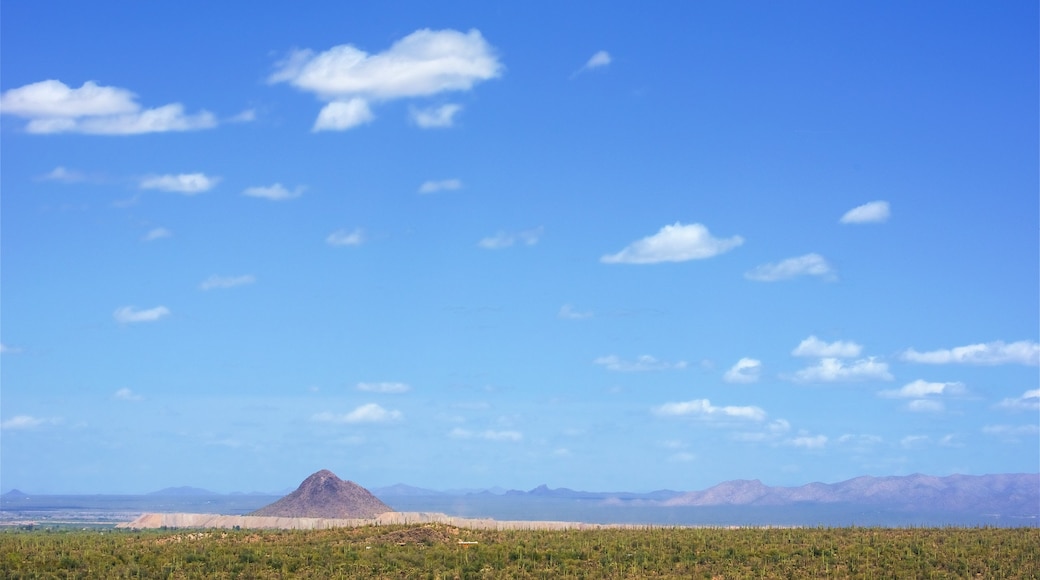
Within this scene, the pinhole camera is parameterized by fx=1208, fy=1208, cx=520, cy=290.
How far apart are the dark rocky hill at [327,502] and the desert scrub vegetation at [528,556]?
73170 mm

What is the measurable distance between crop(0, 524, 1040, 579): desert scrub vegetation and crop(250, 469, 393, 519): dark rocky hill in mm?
73170

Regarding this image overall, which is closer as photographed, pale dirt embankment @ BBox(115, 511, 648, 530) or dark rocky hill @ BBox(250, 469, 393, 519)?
pale dirt embankment @ BBox(115, 511, 648, 530)

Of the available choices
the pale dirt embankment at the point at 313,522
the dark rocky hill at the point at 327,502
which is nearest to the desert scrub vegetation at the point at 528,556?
the pale dirt embankment at the point at 313,522

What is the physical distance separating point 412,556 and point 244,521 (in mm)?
87576

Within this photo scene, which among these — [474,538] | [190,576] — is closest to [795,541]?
[474,538]

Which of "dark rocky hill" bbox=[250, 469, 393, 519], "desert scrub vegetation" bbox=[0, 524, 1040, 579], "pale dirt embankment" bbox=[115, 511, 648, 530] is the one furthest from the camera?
"dark rocky hill" bbox=[250, 469, 393, 519]

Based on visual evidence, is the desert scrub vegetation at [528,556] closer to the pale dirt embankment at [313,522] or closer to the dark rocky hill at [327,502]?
the pale dirt embankment at [313,522]

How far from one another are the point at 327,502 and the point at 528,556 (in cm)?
8641

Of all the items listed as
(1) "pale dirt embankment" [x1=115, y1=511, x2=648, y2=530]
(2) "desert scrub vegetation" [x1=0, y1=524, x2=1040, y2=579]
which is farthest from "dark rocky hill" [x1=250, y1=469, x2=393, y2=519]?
(2) "desert scrub vegetation" [x1=0, y1=524, x2=1040, y2=579]

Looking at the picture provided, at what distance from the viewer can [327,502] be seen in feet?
469

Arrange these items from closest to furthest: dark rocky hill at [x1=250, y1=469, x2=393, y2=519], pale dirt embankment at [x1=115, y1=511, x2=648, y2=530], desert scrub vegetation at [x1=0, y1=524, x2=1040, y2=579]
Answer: desert scrub vegetation at [x1=0, y1=524, x2=1040, y2=579], pale dirt embankment at [x1=115, y1=511, x2=648, y2=530], dark rocky hill at [x1=250, y1=469, x2=393, y2=519]

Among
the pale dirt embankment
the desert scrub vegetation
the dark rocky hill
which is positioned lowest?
the desert scrub vegetation

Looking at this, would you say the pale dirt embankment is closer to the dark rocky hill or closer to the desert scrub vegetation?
the dark rocky hill

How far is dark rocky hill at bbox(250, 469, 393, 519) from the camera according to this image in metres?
140
